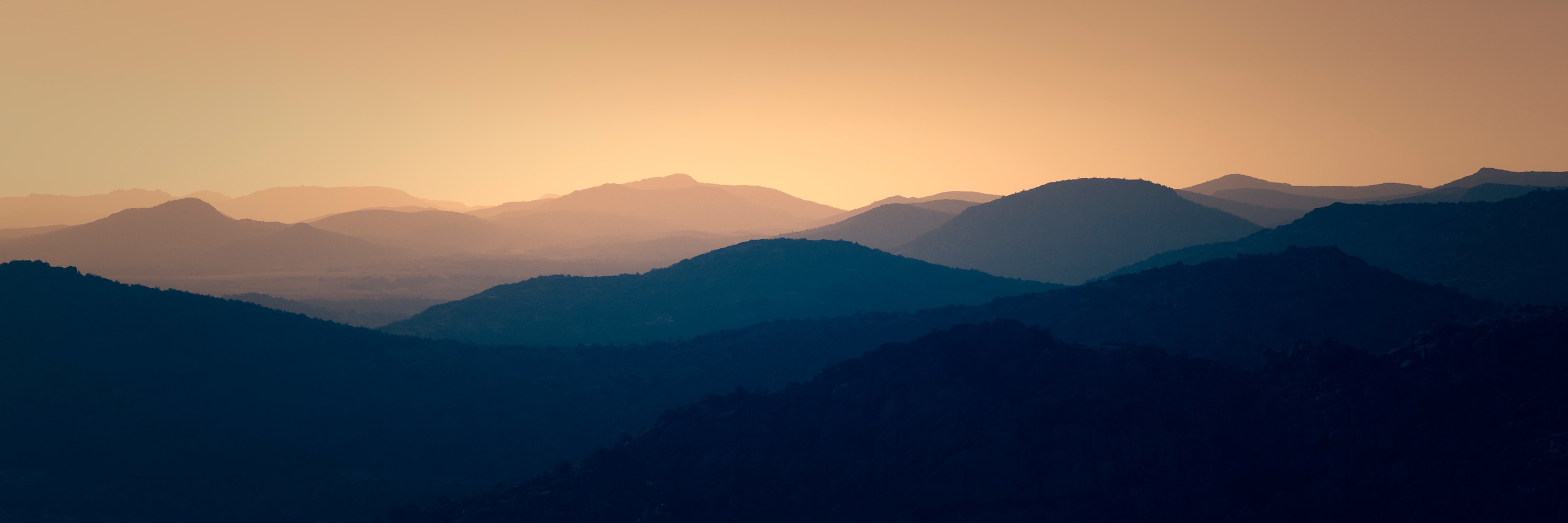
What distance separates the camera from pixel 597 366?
33688 millimetres

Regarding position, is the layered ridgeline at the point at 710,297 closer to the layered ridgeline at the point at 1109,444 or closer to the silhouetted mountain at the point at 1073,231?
the silhouetted mountain at the point at 1073,231

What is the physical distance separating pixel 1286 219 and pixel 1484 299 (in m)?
81.8

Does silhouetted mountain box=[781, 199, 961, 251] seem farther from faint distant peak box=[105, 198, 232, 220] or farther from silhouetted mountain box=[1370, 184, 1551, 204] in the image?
faint distant peak box=[105, 198, 232, 220]

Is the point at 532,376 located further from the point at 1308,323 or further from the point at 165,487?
the point at 1308,323

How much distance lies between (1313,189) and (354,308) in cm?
13502

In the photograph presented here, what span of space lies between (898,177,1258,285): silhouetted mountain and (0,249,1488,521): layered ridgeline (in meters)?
41.4

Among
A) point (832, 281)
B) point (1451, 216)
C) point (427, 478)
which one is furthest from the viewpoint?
point (832, 281)

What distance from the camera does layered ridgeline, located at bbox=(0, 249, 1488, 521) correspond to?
22.7 meters

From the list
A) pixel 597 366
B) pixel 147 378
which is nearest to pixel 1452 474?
pixel 597 366

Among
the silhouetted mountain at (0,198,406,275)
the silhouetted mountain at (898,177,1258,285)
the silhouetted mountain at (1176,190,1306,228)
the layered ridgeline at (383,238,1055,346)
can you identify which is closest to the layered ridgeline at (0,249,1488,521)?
the layered ridgeline at (383,238,1055,346)

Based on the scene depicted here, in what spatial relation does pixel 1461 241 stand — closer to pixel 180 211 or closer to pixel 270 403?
pixel 270 403

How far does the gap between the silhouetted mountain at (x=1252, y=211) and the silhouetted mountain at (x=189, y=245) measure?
371 feet

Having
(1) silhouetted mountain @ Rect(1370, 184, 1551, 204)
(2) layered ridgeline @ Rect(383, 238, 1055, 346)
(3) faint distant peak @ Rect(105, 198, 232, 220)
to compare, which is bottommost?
(2) layered ridgeline @ Rect(383, 238, 1055, 346)

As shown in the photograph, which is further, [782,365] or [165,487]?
[782,365]
